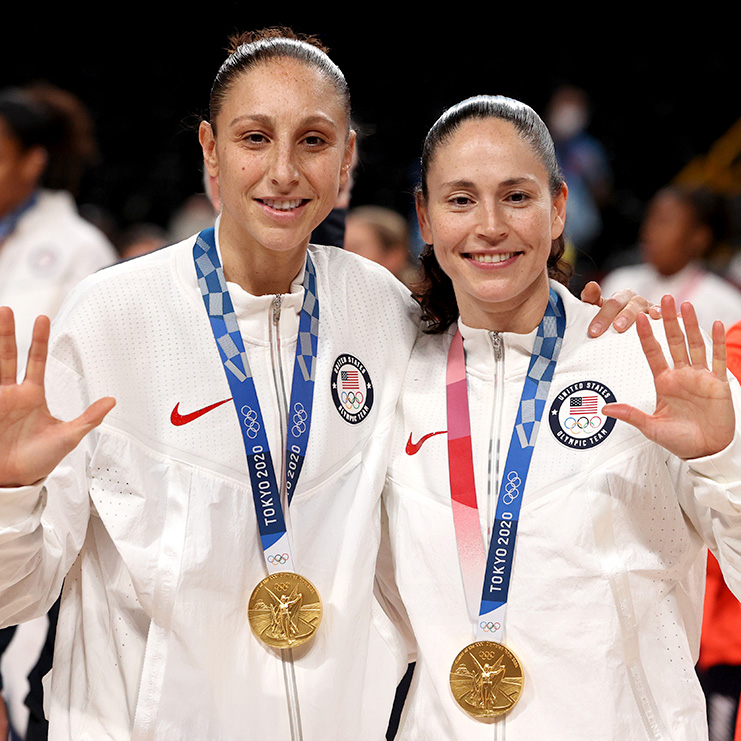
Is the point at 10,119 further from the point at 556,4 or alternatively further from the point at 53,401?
the point at 556,4

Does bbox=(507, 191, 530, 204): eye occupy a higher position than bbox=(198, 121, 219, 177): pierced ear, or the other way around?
bbox=(198, 121, 219, 177): pierced ear

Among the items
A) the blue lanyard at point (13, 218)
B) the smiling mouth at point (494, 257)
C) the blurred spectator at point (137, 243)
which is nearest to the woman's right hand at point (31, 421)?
the smiling mouth at point (494, 257)

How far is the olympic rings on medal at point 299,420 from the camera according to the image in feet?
7.39

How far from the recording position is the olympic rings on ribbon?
2180 millimetres

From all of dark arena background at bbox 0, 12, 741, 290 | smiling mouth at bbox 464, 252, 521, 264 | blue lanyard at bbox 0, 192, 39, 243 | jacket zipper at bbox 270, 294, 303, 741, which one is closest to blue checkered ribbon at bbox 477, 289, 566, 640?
smiling mouth at bbox 464, 252, 521, 264

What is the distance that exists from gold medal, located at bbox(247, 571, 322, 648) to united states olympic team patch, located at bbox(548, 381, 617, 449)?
67cm

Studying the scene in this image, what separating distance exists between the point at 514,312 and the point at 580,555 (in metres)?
0.60

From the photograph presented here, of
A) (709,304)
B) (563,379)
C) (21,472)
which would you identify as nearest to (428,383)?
(563,379)

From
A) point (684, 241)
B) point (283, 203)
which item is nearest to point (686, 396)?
point (283, 203)

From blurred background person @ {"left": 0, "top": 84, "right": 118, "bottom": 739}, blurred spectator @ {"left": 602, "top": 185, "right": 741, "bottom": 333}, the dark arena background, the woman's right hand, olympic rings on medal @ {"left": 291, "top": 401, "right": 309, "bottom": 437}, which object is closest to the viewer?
the woman's right hand

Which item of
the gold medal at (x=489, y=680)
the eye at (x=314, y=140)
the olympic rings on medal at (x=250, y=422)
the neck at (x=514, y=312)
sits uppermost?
the eye at (x=314, y=140)

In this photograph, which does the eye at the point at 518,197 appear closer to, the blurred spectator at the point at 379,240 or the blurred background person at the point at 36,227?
the blurred background person at the point at 36,227

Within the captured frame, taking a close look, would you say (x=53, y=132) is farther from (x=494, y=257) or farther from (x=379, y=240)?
(x=494, y=257)

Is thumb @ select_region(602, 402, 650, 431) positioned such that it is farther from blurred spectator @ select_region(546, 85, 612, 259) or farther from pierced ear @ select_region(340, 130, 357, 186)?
blurred spectator @ select_region(546, 85, 612, 259)
